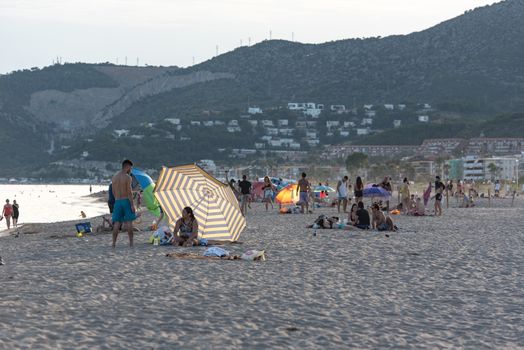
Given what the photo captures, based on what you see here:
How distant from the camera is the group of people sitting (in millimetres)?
17828

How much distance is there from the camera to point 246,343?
6.40 meters

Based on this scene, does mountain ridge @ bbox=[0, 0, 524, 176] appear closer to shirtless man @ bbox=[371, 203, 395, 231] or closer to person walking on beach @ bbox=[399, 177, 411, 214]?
person walking on beach @ bbox=[399, 177, 411, 214]

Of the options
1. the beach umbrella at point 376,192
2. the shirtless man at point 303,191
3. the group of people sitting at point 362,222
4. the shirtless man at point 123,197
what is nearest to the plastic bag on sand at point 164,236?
the shirtless man at point 123,197

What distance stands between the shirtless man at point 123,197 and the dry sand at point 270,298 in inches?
18.5

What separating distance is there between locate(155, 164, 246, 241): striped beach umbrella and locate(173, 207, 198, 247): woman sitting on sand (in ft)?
0.99

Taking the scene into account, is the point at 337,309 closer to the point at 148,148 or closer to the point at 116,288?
the point at 116,288

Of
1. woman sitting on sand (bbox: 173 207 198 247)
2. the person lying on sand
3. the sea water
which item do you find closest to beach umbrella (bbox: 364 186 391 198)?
the person lying on sand

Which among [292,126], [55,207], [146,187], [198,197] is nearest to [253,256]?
[198,197]

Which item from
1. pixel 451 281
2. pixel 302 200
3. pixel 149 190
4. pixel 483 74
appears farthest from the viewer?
pixel 483 74

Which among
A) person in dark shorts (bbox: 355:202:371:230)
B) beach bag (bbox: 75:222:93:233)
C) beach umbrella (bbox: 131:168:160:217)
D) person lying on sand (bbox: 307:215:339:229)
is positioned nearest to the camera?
beach umbrella (bbox: 131:168:160:217)

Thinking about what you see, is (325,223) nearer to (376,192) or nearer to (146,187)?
(146,187)

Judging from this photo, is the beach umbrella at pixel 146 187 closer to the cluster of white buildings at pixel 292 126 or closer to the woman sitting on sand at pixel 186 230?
the woman sitting on sand at pixel 186 230

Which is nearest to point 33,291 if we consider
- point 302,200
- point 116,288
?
point 116,288

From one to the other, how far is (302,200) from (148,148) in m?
136
